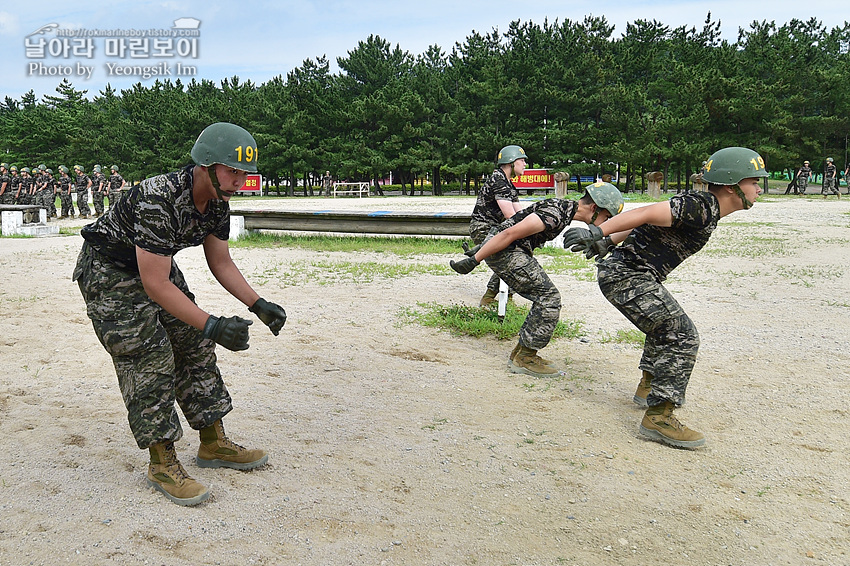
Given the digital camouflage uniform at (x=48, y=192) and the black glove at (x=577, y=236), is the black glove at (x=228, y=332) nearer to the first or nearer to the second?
the black glove at (x=577, y=236)

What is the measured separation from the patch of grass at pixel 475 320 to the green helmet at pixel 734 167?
3167 mm

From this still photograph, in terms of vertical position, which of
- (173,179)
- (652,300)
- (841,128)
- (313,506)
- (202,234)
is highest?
(841,128)

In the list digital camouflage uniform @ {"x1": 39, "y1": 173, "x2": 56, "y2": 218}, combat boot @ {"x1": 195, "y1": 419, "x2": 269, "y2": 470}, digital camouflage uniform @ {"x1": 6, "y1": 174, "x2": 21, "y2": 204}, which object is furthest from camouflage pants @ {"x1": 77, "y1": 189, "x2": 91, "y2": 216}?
combat boot @ {"x1": 195, "y1": 419, "x2": 269, "y2": 470}

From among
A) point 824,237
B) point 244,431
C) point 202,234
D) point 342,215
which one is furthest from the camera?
point 824,237

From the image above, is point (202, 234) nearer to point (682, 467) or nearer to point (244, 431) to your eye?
point (244, 431)

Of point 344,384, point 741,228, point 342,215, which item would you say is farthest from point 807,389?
point 741,228

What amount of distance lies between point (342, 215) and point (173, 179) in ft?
36.5

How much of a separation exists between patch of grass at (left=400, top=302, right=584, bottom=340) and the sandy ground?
0.24 meters

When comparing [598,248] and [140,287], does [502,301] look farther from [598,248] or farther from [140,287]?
[140,287]

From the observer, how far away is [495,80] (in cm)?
4450

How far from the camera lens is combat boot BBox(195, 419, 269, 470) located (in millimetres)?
3891

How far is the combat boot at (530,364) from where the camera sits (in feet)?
18.8

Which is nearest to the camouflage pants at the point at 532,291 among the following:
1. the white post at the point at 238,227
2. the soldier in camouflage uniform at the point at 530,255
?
the soldier in camouflage uniform at the point at 530,255

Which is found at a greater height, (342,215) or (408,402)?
(342,215)
